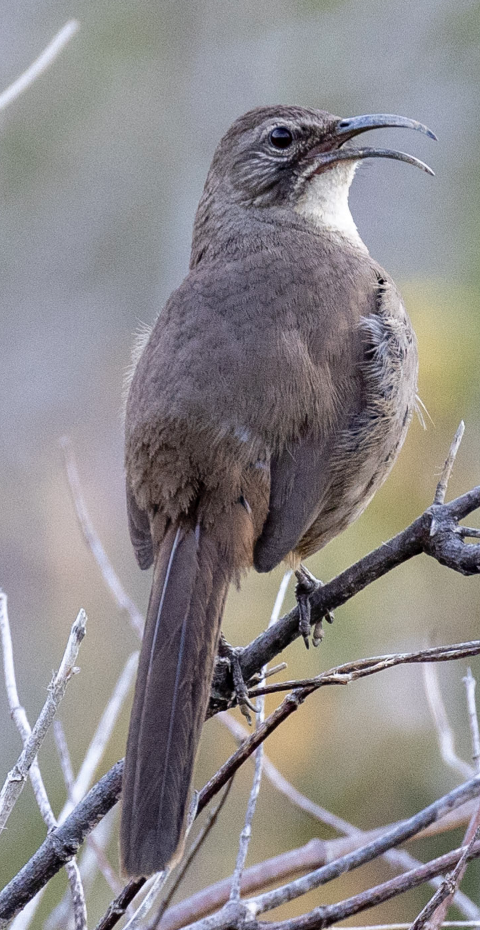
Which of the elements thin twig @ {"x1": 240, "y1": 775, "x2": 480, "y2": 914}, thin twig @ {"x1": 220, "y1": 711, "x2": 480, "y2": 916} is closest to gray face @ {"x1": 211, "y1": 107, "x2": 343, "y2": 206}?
thin twig @ {"x1": 220, "y1": 711, "x2": 480, "y2": 916}

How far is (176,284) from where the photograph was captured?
6.85 meters

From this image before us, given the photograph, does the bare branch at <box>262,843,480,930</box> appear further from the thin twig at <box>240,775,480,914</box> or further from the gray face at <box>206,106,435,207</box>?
the gray face at <box>206,106,435,207</box>

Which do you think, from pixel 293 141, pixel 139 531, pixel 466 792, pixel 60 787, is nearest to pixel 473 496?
pixel 466 792

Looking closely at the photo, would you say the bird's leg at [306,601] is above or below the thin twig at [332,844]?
above

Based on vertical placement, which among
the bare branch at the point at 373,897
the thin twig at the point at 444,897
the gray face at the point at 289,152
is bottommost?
the thin twig at the point at 444,897

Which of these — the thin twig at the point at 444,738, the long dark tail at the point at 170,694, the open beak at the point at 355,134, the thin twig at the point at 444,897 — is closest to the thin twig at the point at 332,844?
the thin twig at the point at 444,738

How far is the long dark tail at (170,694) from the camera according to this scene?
242 cm

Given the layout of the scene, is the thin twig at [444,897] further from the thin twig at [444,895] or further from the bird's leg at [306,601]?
the bird's leg at [306,601]

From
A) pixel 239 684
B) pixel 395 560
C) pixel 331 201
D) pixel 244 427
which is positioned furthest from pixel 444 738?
pixel 331 201

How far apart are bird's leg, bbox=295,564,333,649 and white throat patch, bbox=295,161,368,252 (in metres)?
1.13

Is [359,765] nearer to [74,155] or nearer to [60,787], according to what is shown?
[60,787]

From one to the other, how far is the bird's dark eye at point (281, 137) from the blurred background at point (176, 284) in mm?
1421

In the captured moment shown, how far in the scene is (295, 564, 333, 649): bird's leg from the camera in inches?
115

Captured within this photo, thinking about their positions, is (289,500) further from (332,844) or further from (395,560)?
(332,844)
